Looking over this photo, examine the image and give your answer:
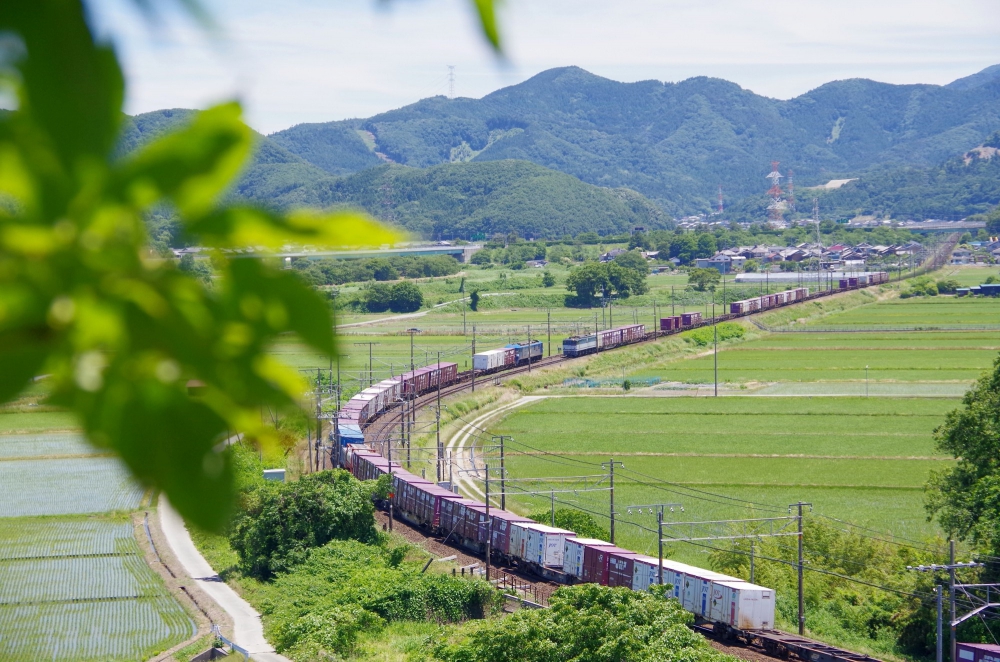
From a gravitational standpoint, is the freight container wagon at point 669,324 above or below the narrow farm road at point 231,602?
above

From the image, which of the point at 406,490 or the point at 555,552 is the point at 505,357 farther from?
the point at 555,552

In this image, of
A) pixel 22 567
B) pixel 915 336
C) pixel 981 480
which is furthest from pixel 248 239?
pixel 915 336

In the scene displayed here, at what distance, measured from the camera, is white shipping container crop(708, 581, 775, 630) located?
2475 cm

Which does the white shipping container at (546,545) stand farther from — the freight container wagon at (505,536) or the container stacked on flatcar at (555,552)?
the freight container wagon at (505,536)

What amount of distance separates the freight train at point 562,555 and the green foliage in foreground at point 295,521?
3.60 meters

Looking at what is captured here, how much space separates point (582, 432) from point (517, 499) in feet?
40.5

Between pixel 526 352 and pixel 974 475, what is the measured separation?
4387cm

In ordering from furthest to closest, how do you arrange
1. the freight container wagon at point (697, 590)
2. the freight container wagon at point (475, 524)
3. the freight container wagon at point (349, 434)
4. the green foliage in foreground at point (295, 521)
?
the freight container wagon at point (349, 434)
the freight container wagon at point (475, 524)
the green foliage in foreground at point (295, 521)
the freight container wagon at point (697, 590)

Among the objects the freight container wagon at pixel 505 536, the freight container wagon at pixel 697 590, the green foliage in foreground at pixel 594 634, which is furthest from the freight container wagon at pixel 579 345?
the green foliage in foreground at pixel 594 634

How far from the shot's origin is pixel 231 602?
28.9m

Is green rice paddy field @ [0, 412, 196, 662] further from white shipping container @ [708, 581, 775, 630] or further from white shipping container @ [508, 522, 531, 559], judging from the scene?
white shipping container @ [708, 581, 775, 630]

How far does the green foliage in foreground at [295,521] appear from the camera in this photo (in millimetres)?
30734

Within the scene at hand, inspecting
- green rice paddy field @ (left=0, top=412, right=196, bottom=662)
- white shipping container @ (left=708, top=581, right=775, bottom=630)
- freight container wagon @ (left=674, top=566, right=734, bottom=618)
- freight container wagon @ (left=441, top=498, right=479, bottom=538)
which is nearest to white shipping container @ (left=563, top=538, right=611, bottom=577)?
freight container wagon @ (left=674, top=566, right=734, bottom=618)

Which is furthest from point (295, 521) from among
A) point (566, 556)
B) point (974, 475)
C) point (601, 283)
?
point (601, 283)
